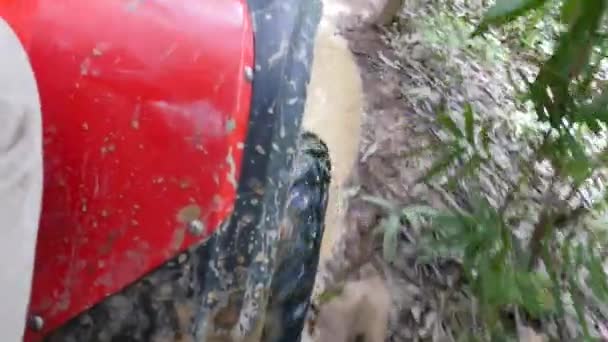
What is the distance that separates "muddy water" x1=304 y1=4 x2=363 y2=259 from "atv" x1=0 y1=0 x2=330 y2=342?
0.77m

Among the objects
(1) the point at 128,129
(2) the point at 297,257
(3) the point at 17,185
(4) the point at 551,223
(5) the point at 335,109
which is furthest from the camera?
(5) the point at 335,109

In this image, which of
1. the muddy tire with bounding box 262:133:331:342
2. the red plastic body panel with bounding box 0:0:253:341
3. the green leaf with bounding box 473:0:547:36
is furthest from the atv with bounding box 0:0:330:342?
the green leaf with bounding box 473:0:547:36

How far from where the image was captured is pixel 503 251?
1237mm

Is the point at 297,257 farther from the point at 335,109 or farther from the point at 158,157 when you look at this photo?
the point at 335,109

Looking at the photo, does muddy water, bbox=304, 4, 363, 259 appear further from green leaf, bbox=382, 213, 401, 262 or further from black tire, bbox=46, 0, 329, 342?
black tire, bbox=46, 0, 329, 342

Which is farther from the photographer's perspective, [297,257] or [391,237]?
[391,237]

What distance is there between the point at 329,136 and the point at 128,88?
1193mm

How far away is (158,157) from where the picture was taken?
74 centimetres

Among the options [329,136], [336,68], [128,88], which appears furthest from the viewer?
[336,68]

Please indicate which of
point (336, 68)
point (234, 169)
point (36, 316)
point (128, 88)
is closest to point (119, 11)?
point (128, 88)

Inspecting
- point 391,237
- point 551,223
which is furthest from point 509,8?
point 391,237

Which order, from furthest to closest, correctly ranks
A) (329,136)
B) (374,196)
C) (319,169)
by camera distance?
1. (329,136)
2. (374,196)
3. (319,169)

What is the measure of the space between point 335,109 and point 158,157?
4.30 ft

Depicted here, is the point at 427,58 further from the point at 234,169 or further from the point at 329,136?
the point at 234,169
